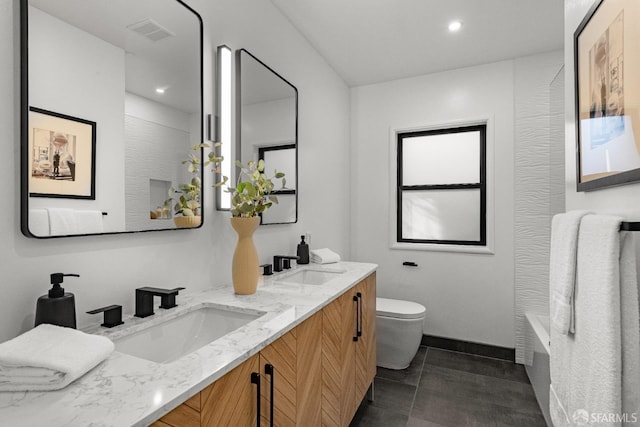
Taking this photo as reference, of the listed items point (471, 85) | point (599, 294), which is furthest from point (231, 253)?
point (471, 85)

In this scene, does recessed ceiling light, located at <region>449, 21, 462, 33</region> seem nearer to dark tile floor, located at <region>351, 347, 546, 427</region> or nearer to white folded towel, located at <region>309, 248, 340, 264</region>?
white folded towel, located at <region>309, 248, 340, 264</region>

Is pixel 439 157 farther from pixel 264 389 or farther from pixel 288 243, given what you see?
pixel 264 389

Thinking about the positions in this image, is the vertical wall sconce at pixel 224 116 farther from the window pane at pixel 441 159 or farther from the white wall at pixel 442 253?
the window pane at pixel 441 159

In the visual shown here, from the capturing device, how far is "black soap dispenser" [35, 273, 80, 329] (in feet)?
2.83

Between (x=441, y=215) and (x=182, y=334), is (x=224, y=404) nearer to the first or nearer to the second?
(x=182, y=334)

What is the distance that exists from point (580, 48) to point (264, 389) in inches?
66.5

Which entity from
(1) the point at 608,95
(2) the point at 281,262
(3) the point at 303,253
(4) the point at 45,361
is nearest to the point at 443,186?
(3) the point at 303,253

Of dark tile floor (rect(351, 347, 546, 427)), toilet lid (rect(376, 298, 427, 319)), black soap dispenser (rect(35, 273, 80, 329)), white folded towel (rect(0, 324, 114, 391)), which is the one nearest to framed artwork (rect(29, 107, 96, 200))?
black soap dispenser (rect(35, 273, 80, 329))

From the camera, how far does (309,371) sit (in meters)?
1.28

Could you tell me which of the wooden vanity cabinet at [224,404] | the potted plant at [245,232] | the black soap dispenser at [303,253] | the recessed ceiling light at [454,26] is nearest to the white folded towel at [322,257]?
the black soap dispenser at [303,253]

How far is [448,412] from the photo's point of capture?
82.1 inches

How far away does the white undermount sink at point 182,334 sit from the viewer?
1.05 m

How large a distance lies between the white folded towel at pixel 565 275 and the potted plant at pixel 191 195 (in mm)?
1351

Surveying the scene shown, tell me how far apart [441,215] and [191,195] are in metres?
2.49
